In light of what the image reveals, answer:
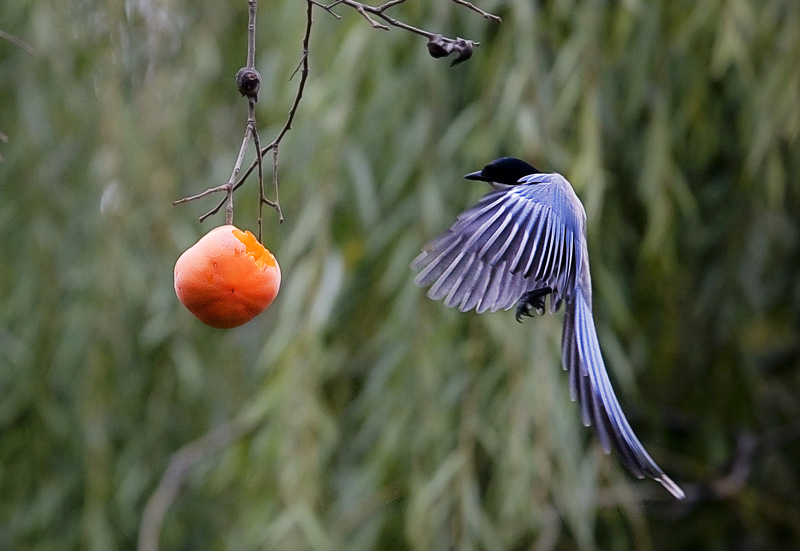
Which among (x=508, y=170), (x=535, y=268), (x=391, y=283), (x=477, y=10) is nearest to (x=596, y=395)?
(x=535, y=268)

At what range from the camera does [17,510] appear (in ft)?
9.22

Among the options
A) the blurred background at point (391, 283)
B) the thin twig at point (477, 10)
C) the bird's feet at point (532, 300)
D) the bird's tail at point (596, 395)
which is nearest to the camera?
the thin twig at point (477, 10)

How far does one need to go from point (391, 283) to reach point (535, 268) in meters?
0.79

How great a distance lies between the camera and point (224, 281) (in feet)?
3.67

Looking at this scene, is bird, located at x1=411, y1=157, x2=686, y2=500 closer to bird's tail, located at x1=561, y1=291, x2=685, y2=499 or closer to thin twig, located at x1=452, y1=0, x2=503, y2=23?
bird's tail, located at x1=561, y1=291, x2=685, y2=499

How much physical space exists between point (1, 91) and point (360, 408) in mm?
1435

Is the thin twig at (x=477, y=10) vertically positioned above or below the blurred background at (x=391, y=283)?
above

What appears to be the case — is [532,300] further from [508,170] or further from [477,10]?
[477,10]

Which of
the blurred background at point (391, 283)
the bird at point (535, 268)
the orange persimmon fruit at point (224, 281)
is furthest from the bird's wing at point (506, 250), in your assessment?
the blurred background at point (391, 283)

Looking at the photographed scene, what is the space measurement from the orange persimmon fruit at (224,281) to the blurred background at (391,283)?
969mm

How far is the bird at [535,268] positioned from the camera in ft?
4.30

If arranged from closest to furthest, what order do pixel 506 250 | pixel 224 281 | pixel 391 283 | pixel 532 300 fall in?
pixel 224 281 < pixel 506 250 < pixel 532 300 < pixel 391 283

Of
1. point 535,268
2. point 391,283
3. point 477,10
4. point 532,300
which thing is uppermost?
point 477,10

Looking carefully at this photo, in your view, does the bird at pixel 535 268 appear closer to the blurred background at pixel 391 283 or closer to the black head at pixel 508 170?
the black head at pixel 508 170
